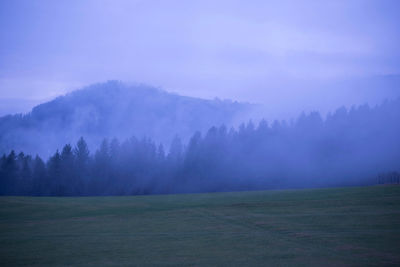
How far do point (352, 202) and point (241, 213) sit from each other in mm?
11697

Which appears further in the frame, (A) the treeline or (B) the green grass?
(A) the treeline

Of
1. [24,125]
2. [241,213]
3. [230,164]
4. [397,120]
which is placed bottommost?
[241,213]

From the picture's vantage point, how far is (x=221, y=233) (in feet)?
72.1

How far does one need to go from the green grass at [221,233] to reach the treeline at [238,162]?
89.8 feet

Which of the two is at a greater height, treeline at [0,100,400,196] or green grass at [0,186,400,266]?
treeline at [0,100,400,196]

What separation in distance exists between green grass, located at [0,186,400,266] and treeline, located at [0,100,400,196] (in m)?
27.4

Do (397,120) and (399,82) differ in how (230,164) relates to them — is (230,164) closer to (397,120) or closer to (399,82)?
(397,120)

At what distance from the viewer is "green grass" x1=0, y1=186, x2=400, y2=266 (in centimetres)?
1597

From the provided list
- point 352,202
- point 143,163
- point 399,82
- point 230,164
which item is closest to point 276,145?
point 230,164

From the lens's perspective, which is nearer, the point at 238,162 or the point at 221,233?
the point at 221,233

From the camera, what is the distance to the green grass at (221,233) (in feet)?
52.4

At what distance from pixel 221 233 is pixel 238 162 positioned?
49.4 metres

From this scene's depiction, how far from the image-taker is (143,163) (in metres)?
77.2

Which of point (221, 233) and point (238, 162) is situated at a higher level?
point (238, 162)
